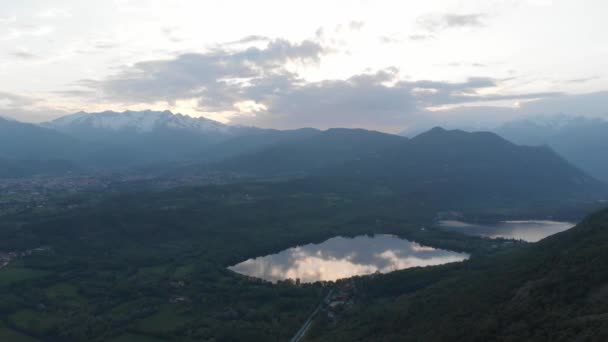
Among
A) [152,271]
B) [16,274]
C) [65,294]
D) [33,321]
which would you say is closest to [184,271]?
[152,271]

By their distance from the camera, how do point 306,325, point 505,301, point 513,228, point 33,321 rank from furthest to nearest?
point 513,228 < point 33,321 < point 306,325 < point 505,301

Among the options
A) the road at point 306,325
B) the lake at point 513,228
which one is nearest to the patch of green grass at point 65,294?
the road at point 306,325

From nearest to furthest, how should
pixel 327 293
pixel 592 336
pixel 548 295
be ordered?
pixel 592 336, pixel 548 295, pixel 327 293

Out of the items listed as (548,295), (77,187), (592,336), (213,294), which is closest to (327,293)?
(213,294)

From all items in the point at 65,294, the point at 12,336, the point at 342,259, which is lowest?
the point at 12,336

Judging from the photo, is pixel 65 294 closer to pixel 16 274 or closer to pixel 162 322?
pixel 16 274

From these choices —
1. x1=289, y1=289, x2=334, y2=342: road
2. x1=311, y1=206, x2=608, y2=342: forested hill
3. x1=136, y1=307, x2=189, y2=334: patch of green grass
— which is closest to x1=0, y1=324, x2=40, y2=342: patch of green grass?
x1=136, y1=307, x2=189, y2=334: patch of green grass

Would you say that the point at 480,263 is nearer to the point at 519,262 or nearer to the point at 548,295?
the point at 519,262
